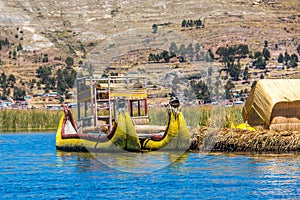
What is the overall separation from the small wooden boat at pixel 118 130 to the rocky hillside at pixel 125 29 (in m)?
73.7

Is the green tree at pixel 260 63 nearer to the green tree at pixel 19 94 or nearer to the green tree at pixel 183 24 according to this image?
the green tree at pixel 183 24

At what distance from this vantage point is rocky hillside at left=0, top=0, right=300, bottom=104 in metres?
145

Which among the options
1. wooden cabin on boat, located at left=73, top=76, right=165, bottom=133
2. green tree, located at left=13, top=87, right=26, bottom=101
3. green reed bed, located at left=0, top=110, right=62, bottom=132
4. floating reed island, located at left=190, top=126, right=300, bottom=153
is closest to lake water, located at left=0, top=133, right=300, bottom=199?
floating reed island, located at left=190, top=126, right=300, bottom=153

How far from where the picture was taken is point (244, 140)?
132 ft

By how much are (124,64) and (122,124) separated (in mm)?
86566

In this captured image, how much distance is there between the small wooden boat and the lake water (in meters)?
0.85

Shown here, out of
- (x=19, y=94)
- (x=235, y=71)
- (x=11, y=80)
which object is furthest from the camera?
(x=11, y=80)

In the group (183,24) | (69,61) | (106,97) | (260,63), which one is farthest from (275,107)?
(183,24)

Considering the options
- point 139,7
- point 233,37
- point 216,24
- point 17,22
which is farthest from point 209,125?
point 139,7

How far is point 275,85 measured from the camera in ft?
145

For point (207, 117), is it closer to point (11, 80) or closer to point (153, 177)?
point (153, 177)

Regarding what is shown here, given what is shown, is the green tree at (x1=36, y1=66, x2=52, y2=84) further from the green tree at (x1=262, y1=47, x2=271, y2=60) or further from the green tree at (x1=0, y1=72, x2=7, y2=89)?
the green tree at (x1=262, y1=47, x2=271, y2=60)

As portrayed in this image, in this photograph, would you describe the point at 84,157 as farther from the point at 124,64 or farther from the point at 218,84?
the point at 124,64

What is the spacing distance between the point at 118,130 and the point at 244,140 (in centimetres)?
574
